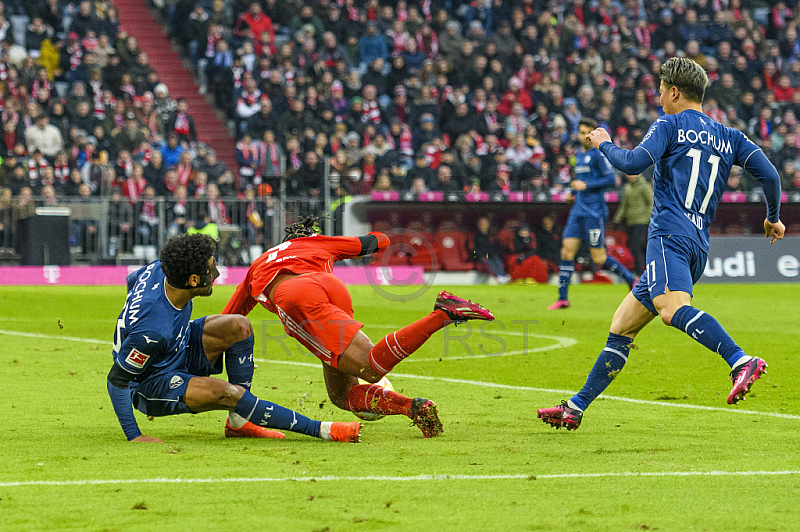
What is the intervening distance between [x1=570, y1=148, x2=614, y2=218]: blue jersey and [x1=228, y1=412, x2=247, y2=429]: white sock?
9.02 m

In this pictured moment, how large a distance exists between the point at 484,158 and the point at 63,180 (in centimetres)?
883

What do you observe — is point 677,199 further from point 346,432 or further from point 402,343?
point 346,432

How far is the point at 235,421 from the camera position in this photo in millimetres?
5520

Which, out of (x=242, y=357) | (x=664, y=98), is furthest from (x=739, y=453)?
(x=242, y=357)

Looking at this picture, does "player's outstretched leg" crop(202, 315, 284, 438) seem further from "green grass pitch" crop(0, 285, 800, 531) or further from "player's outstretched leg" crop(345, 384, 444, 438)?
"player's outstretched leg" crop(345, 384, 444, 438)

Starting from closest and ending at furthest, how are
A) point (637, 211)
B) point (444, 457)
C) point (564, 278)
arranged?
point (444, 457) < point (564, 278) < point (637, 211)

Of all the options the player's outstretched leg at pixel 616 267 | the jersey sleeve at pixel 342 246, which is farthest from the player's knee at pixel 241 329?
the player's outstretched leg at pixel 616 267

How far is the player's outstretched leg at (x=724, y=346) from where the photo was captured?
4.82 metres

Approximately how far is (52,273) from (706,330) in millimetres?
15161

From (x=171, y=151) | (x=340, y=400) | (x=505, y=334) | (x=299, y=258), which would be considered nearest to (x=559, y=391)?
(x=340, y=400)

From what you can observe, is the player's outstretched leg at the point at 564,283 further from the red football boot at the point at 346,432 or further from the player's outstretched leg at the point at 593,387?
the red football boot at the point at 346,432

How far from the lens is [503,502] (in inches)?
158

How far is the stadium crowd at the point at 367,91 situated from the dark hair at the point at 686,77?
48.4 ft

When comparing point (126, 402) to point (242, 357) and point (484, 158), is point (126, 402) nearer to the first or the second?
point (242, 357)
